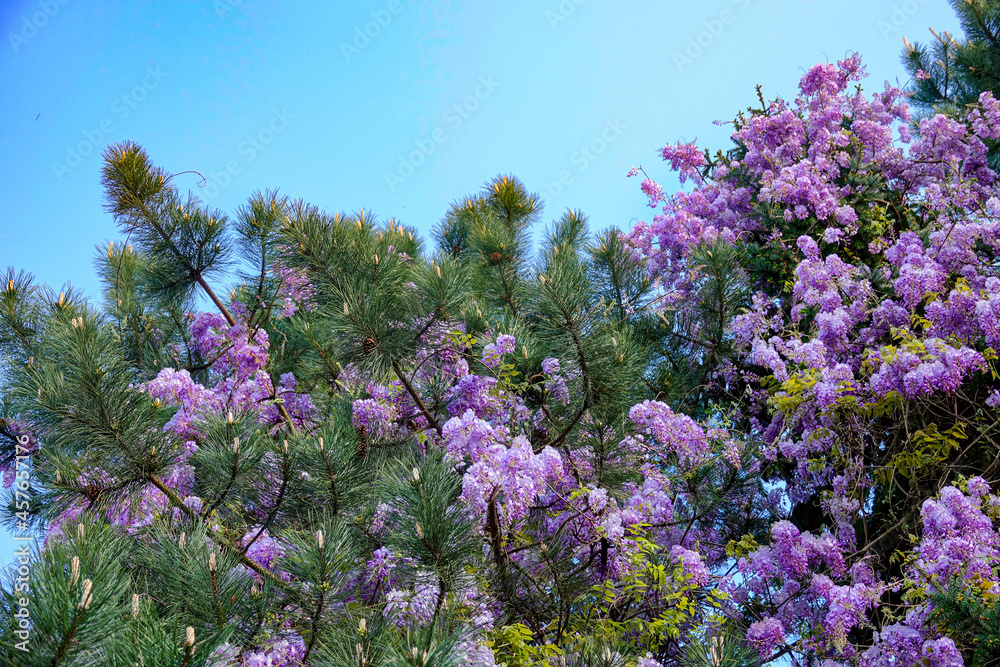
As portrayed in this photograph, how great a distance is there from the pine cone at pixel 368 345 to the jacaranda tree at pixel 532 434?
3 cm

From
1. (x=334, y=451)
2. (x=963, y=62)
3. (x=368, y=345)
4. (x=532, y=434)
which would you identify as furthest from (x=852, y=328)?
(x=963, y=62)

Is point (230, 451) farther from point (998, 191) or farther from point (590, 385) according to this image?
point (998, 191)

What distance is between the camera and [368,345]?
132 inches

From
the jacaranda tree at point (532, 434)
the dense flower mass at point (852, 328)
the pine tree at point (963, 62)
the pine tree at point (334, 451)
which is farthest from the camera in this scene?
the pine tree at point (963, 62)

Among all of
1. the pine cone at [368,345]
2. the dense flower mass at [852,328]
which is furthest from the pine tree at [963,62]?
the pine cone at [368,345]

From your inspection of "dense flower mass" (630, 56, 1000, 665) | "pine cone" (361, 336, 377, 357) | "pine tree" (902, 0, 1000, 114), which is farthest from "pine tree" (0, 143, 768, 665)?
"pine tree" (902, 0, 1000, 114)

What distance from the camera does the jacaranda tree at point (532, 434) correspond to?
8.15 ft

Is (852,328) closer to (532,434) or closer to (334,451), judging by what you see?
(532,434)

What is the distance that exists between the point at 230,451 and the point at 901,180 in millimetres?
5590

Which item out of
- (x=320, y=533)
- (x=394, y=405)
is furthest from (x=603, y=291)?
(x=320, y=533)

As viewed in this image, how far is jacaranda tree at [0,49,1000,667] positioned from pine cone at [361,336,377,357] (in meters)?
0.03

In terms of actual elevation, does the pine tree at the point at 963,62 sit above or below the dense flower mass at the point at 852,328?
above

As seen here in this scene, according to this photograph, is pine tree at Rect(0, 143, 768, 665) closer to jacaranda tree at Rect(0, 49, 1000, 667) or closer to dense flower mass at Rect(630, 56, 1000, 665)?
jacaranda tree at Rect(0, 49, 1000, 667)

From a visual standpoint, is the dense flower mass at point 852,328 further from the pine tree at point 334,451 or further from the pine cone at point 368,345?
the pine cone at point 368,345
